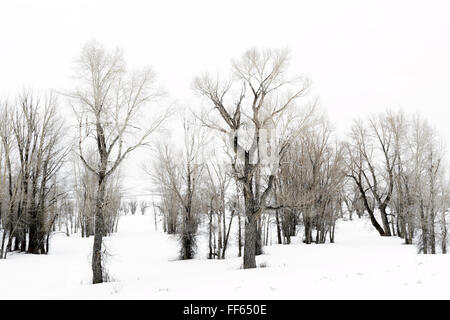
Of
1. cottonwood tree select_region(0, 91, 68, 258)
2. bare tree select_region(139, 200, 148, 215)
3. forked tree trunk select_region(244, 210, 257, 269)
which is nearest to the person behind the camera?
forked tree trunk select_region(244, 210, 257, 269)

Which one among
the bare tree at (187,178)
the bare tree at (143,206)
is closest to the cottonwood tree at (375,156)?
the bare tree at (187,178)

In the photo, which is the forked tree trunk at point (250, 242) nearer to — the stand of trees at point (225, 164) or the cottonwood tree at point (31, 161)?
the stand of trees at point (225, 164)

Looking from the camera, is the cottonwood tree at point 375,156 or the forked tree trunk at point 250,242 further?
the cottonwood tree at point 375,156

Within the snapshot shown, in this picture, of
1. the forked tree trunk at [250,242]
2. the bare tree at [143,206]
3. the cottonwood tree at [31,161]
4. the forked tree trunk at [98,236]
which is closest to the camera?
the forked tree trunk at [98,236]

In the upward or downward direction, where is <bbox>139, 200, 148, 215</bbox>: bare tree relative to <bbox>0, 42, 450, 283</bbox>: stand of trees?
downward

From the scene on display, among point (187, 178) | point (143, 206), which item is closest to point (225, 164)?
point (187, 178)

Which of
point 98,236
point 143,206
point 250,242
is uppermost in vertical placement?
point 98,236

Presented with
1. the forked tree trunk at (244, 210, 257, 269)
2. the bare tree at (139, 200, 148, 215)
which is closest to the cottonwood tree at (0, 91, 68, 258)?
the forked tree trunk at (244, 210, 257, 269)

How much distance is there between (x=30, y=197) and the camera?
2136cm

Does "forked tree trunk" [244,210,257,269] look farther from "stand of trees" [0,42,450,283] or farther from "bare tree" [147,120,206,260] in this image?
"bare tree" [147,120,206,260]

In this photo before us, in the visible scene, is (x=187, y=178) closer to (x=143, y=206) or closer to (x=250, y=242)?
(x=250, y=242)

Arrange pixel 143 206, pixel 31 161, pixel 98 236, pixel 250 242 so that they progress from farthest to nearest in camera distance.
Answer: pixel 143 206, pixel 31 161, pixel 250 242, pixel 98 236
